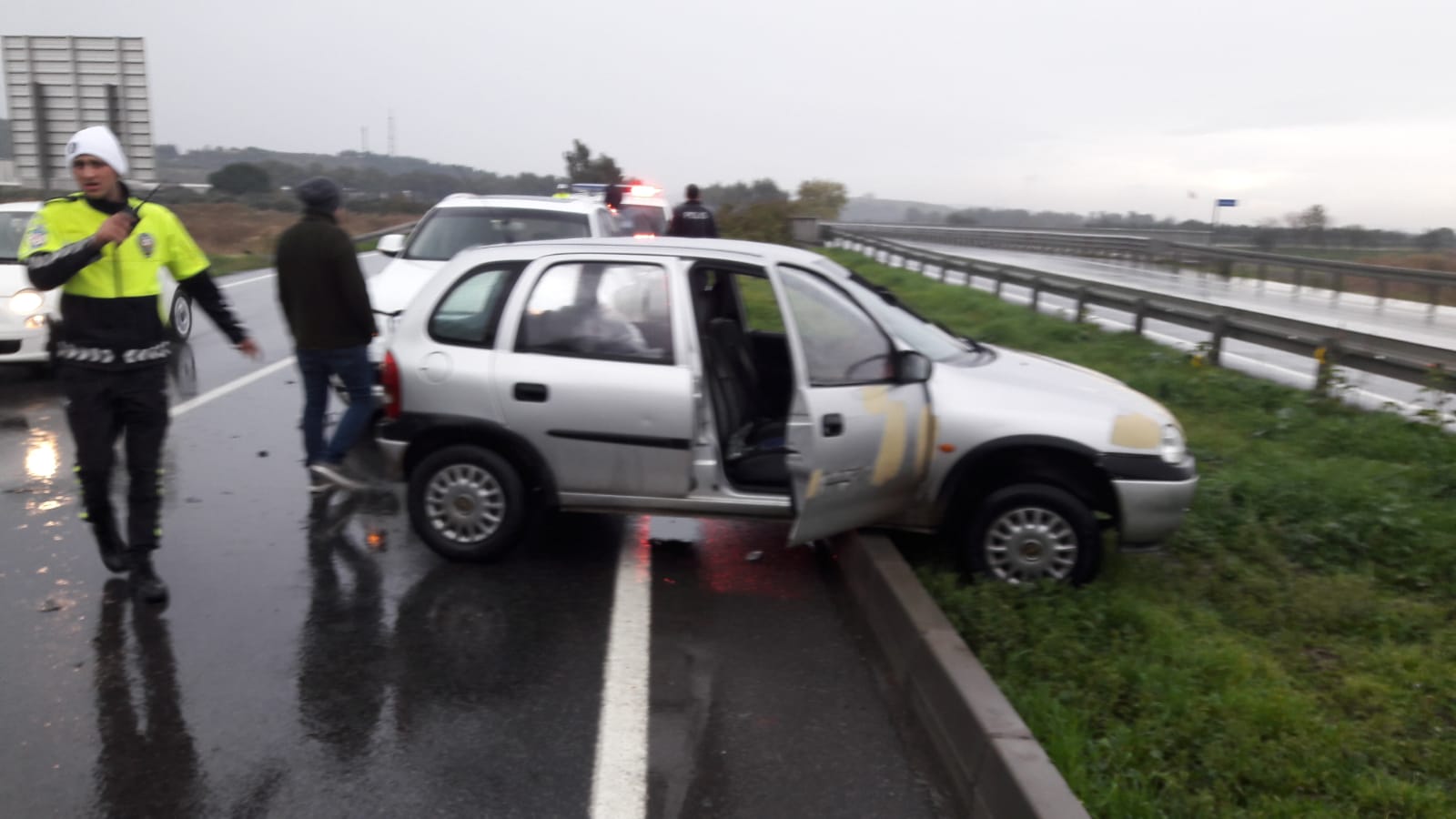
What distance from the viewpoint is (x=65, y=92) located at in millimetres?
17031

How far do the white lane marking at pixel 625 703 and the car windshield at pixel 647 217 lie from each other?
13.2 m

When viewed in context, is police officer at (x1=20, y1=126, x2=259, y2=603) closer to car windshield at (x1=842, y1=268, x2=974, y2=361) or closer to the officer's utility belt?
the officer's utility belt

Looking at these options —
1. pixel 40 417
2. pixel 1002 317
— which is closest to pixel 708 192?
pixel 1002 317

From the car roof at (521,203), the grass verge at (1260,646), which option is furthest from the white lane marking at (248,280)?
the grass verge at (1260,646)

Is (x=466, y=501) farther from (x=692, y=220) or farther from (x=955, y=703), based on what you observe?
(x=692, y=220)

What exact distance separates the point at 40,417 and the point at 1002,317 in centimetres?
1202

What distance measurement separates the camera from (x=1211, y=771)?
392cm

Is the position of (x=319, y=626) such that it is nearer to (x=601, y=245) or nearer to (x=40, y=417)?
(x=601, y=245)

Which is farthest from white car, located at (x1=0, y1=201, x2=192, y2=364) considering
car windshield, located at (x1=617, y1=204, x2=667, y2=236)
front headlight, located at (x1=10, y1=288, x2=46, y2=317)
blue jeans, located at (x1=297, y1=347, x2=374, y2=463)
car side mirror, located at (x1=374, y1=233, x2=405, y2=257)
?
car windshield, located at (x1=617, y1=204, x2=667, y2=236)

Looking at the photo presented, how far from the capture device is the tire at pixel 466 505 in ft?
19.8

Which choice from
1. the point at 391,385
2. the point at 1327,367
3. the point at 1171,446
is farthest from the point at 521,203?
the point at 1327,367

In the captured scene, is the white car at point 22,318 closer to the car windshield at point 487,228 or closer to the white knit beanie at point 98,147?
the car windshield at point 487,228

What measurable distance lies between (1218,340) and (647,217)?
1175 cm

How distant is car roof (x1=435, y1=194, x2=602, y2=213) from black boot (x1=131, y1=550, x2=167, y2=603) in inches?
229
